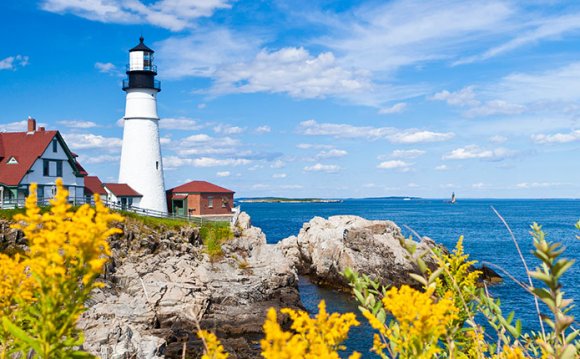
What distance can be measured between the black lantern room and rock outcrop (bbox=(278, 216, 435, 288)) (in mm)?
20415

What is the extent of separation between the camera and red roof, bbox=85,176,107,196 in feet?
144

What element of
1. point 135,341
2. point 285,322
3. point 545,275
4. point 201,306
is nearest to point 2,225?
point 201,306

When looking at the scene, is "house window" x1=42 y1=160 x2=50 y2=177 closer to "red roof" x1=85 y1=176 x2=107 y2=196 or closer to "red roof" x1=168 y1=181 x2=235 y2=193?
"red roof" x1=85 y1=176 x2=107 y2=196

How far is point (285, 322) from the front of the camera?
29719 millimetres

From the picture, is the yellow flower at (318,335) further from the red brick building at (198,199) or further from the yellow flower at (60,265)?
the red brick building at (198,199)

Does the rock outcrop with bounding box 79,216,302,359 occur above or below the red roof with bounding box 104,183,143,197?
below

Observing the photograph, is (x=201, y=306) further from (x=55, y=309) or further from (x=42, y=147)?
(x=55, y=309)

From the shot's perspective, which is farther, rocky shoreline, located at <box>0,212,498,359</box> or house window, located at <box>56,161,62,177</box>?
house window, located at <box>56,161,62,177</box>

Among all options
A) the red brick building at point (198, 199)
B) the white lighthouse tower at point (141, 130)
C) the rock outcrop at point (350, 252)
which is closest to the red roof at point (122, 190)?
the white lighthouse tower at point (141, 130)

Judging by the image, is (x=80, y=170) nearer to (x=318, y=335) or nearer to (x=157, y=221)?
(x=157, y=221)

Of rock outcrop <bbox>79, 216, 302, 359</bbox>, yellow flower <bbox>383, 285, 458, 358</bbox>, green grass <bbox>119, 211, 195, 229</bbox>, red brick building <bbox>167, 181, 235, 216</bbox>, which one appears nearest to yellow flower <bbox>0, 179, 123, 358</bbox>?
yellow flower <bbox>383, 285, 458, 358</bbox>

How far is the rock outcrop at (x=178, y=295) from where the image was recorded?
21358 millimetres

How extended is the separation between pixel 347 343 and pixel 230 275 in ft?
34.6

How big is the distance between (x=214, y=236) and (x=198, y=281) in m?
11.7
